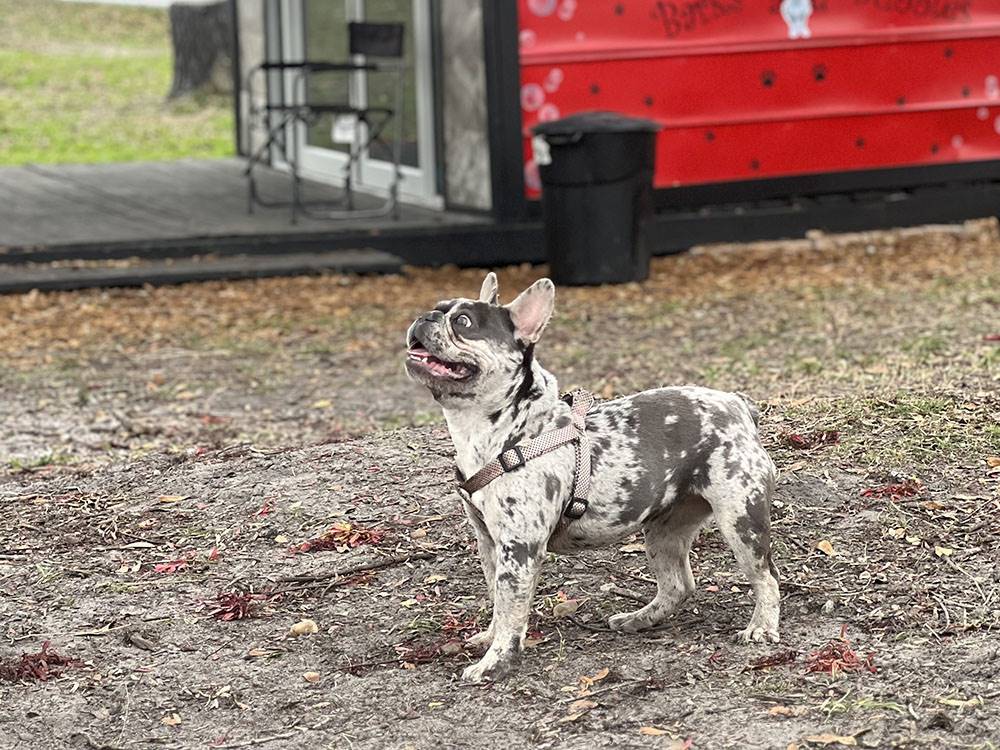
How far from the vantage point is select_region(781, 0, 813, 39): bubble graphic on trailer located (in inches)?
495

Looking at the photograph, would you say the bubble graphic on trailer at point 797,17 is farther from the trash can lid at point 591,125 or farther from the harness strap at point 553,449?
the harness strap at point 553,449

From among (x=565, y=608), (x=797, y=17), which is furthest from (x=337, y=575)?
(x=797, y=17)

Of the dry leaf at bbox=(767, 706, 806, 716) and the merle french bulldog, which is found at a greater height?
the merle french bulldog

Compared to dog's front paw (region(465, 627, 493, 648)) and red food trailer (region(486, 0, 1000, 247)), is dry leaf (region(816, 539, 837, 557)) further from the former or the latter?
red food trailer (region(486, 0, 1000, 247))

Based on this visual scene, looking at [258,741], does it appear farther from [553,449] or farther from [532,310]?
[532,310]

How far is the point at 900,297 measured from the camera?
420 inches

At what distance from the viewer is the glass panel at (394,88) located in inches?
523

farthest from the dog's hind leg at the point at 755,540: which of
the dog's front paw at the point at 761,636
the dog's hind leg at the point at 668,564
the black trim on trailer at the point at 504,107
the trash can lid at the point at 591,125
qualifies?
the black trim on trailer at the point at 504,107

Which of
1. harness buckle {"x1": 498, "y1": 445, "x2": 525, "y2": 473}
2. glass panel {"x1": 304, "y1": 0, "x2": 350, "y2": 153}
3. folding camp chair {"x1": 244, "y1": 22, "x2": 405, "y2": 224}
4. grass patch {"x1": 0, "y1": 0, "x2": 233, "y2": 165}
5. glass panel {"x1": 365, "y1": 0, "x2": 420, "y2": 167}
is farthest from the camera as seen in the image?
grass patch {"x1": 0, "y1": 0, "x2": 233, "y2": 165}

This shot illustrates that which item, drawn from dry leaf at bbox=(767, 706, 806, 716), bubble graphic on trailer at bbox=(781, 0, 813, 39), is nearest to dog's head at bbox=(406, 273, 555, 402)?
dry leaf at bbox=(767, 706, 806, 716)

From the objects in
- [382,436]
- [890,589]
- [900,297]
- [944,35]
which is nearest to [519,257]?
[900,297]

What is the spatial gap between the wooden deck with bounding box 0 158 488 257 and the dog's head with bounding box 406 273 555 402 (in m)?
7.84

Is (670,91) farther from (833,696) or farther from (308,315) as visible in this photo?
(833,696)

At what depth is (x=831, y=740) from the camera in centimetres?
384
